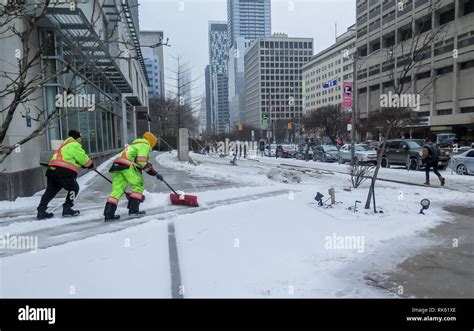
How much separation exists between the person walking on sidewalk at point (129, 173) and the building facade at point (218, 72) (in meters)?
64.2

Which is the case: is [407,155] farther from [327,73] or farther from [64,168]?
[327,73]

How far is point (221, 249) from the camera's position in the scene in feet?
18.0

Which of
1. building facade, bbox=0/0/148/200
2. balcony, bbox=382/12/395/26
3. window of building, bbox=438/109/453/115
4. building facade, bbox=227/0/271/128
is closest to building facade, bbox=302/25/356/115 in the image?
building facade, bbox=227/0/271/128

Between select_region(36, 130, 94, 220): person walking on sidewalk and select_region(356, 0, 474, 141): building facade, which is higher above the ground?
select_region(356, 0, 474, 141): building facade

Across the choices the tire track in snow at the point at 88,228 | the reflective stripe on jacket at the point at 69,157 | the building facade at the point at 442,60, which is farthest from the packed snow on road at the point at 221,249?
the building facade at the point at 442,60

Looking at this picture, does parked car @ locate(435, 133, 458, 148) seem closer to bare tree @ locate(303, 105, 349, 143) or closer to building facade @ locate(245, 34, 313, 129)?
bare tree @ locate(303, 105, 349, 143)

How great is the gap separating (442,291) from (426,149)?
35.8ft

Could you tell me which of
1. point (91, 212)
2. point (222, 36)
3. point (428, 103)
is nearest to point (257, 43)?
point (222, 36)

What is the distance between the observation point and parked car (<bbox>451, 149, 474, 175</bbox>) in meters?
16.4

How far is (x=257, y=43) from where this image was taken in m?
60.8

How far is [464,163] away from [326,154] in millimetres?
13306

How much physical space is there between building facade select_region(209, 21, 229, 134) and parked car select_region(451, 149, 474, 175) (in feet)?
185
